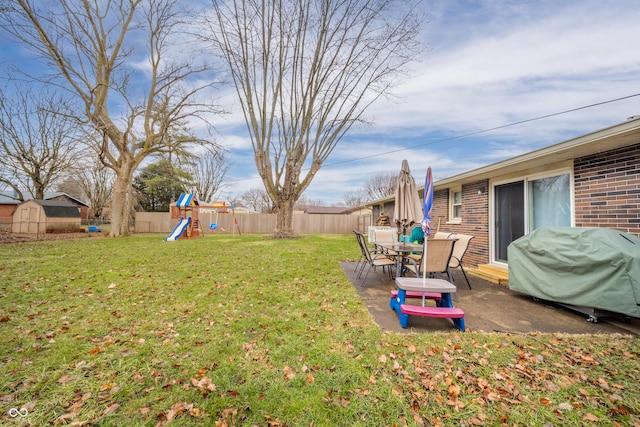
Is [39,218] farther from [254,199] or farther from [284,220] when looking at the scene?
[254,199]

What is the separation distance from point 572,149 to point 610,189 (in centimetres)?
87

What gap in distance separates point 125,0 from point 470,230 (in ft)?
56.5

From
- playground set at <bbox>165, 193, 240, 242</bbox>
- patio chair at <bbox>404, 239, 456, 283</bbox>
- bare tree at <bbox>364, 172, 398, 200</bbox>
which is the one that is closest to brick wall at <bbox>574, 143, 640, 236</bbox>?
patio chair at <bbox>404, 239, 456, 283</bbox>

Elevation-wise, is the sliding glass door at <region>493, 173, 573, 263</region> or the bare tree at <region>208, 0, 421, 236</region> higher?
the bare tree at <region>208, 0, 421, 236</region>

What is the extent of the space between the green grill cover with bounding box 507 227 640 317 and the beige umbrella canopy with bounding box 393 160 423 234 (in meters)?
1.84

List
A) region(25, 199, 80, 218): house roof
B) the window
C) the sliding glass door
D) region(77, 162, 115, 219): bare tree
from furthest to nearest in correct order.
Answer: region(77, 162, 115, 219): bare tree, region(25, 199, 80, 218): house roof, the window, the sliding glass door

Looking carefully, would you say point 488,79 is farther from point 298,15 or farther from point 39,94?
point 39,94

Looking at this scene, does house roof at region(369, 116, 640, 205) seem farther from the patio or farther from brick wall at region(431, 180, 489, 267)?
the patio

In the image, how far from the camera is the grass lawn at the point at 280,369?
1.78 meters

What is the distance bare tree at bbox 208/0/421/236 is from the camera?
11523mm

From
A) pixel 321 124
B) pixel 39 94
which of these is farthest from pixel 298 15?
pixel 39 94

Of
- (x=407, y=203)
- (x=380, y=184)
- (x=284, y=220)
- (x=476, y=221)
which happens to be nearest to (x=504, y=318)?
(x=407, y=203)

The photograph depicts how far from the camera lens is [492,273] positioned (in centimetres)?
551

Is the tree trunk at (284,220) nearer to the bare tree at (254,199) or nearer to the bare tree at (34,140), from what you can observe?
the bare tree at (34,140)
